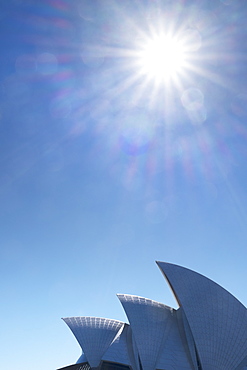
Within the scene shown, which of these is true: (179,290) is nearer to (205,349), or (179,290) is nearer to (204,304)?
(204,304)

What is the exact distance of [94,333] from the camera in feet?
115

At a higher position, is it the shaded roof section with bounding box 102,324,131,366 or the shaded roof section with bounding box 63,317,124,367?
the shaded roof section with bounding box 63,317,124,367

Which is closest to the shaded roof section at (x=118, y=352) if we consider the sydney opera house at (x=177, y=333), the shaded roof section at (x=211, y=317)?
the sydney opera house at (x=177, y=333)

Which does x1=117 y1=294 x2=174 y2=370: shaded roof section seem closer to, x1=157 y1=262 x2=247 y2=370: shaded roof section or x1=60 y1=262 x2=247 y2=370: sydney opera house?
x1=60 y1=262 x2=247 y2=370: sydney opera house

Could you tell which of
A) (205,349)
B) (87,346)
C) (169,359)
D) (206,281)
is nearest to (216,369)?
(205,349)

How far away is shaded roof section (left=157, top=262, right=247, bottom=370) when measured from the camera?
27719mm

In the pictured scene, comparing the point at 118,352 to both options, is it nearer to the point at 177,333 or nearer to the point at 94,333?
the point at 94,333

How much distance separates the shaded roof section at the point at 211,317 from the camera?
27.7 meters

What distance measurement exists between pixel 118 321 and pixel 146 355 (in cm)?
1146

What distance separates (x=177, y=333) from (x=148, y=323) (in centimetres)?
382

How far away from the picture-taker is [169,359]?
93.0ft

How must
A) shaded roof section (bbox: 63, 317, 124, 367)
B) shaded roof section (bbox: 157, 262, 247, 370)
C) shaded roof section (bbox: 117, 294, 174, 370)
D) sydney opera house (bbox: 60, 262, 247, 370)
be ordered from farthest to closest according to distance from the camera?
shaded roof section (bbox: 63, 317, 124, 367) → shaded roof section (bbox: 117, 294, 174, 370) → sydney opera house (bbox: 60, 262, 247, 370) → shaded roof section (bbox: 157, 262, 247, 370)

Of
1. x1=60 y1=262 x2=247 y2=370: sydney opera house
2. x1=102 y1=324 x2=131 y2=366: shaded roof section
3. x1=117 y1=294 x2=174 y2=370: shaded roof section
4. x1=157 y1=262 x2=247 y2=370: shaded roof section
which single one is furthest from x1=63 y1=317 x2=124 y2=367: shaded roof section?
x1=157 y1=262 x2=247 y2=370: shaded roof section

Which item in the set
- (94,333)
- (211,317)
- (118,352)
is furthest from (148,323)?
(94,333)
